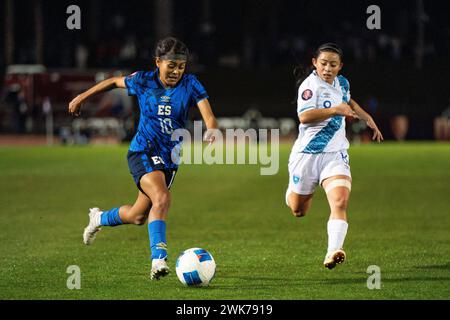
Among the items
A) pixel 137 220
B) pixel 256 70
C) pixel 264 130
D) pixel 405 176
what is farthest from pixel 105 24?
pixel 137 220

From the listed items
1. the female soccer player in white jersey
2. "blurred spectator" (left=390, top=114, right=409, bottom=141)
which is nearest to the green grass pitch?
the female soccer player in white jersey

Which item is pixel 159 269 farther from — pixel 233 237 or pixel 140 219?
pixel 233 237

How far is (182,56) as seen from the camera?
29.7 feet

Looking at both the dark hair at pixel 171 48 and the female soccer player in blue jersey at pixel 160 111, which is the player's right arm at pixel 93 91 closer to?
the female soccer player in blue jersey at pixel 160 111

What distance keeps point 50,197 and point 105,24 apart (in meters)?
40.5

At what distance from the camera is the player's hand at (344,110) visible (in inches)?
357

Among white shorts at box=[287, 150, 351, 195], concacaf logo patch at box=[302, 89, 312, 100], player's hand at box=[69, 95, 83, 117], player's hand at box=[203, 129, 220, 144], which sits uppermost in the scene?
concacaf logo patch at box=[302, 89, 312, 100]

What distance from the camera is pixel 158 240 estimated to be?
887 centimetres

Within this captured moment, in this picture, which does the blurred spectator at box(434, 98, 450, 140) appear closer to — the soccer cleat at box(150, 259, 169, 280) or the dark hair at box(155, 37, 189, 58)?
the dark hair at box(155, 37, 189, 58)

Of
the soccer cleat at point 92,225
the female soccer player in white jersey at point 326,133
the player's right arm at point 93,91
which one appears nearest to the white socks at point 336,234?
the female soccer player in white jersey at point 326,133

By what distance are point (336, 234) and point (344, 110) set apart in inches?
42.8

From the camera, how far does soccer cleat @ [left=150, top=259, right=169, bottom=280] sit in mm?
8609

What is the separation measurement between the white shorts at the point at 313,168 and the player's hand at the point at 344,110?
22.2 inches

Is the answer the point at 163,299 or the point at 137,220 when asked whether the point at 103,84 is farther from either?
the point at 163,299
